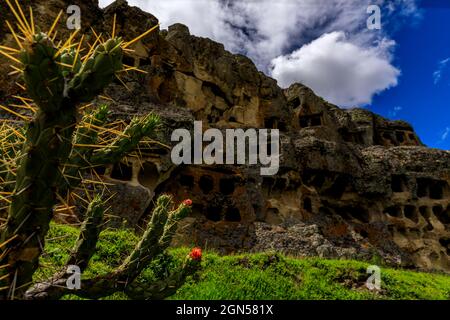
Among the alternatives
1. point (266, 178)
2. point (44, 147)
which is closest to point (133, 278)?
point (44, 147)

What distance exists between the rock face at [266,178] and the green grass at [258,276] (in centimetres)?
460

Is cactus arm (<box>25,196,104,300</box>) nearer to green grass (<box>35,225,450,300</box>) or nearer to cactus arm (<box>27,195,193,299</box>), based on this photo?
cactus arm (<box>27,195,193,299</box>)

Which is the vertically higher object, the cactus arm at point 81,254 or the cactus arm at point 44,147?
the cactus arm at point 44,147

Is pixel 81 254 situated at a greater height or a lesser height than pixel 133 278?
greater

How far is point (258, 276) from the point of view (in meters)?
10.6

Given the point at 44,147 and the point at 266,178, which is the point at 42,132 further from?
the point at 266,178

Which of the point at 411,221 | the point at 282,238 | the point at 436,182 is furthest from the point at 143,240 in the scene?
the point at 436,182

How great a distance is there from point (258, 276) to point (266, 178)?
14831mm

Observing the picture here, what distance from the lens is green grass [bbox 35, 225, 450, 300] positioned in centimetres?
945

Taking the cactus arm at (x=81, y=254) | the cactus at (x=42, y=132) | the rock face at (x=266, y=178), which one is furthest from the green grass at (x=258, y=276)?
the cactus at (x=42, y=132)

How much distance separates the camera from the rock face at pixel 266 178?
62.0ft

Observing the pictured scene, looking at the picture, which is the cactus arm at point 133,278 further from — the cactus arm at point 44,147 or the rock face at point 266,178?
the rock face at point 266,178

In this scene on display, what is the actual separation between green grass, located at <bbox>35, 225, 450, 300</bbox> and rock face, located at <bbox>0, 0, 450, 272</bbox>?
460cm

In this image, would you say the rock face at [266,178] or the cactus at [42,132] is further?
the rock face at [266,178]
